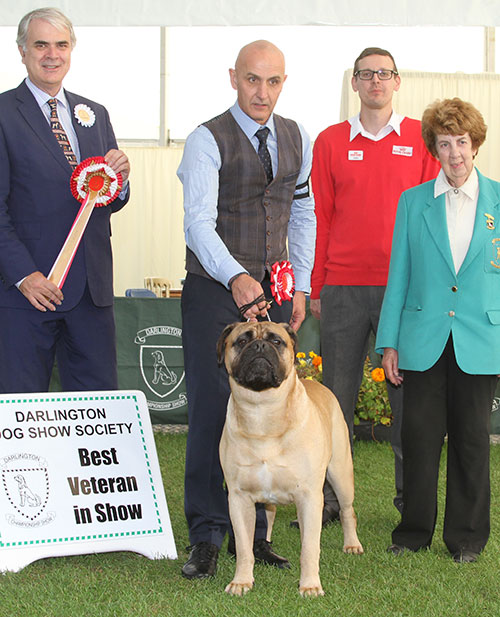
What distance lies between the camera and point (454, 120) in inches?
126

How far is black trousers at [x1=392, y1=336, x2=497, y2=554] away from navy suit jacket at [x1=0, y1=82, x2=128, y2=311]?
1.47m

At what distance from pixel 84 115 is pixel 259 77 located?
0.84 metres

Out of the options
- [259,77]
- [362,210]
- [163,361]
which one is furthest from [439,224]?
[163,361]

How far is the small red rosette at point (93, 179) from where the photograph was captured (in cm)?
321

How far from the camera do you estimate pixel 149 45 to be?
16062 mm

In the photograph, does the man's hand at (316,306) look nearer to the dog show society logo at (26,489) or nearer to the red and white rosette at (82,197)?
the red and white rosette at (82,197)

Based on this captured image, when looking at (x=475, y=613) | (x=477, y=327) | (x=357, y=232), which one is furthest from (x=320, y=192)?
(x=475, y=613)

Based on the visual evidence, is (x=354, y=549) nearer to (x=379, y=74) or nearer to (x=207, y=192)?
(x=207, y=192)

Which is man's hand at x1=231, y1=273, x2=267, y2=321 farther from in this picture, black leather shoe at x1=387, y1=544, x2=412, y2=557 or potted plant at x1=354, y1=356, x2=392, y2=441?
potted plant at x1=354, y1=356, x2=392, y2=441

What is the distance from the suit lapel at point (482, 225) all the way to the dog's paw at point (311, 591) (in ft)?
4.62

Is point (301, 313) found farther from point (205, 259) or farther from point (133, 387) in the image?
point (133, 387)

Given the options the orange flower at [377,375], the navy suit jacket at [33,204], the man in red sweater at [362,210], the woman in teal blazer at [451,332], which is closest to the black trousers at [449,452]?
the woman in teal blazer at [451,332]

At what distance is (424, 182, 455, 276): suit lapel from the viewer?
327 centimetres

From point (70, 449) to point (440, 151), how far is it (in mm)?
2038
